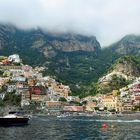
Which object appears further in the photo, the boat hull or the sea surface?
the boat hull

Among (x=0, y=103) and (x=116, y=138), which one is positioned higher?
(x=0, y=103)

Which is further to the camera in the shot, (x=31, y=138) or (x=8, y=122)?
(x=8, y=122)

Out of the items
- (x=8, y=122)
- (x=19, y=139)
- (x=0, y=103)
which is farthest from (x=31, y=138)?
(x=0, y=103)

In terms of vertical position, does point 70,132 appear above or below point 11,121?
below

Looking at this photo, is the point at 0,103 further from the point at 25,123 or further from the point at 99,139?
the point at 99,139

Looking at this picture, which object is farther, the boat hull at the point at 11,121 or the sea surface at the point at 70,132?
the boat hull at the point at 11,121

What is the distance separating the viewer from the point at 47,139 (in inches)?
2707

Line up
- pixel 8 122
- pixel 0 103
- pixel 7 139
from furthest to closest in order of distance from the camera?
pixel 0 103, pixel 8 122, pixel 7 139

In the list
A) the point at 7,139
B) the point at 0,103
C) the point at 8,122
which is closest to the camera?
the point at 7,139

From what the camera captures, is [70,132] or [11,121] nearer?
[70,132]

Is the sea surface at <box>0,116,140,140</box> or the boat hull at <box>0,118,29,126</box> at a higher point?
the boat hull at <box>0,118,29,126</box>

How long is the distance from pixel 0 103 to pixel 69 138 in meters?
133

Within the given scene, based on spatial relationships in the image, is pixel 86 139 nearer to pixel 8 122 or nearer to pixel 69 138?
pixel 69 138

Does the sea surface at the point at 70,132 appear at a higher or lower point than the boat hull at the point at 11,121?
lower
